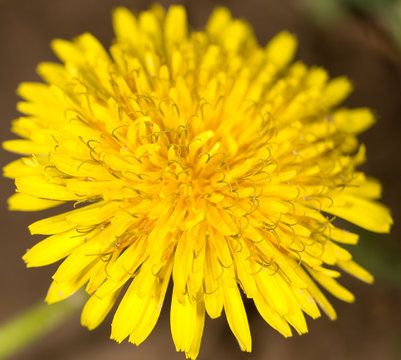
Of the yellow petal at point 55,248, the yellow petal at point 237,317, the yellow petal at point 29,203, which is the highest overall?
the yellow petal at point 29,203

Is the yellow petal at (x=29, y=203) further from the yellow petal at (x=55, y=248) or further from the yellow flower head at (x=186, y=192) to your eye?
the yellow petal at (x=55, y=248)

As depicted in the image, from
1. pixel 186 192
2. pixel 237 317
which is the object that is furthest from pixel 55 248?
pixel 237 317

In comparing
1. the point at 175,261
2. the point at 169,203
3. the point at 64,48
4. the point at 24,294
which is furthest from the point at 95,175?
the point at 24,294

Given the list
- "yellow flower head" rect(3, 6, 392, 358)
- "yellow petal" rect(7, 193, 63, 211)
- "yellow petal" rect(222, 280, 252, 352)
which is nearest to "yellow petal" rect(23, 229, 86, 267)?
"yellow flower head" rect(3, 6, 392, 358)

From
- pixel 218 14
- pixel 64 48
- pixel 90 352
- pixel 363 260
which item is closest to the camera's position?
pixel 64 48

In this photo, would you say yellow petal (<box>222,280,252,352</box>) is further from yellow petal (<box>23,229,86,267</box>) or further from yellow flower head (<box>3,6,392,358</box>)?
yellow petal (<box>23,229,86,267</box>)

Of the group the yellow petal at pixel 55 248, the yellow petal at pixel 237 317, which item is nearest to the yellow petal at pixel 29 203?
the yellow petal at pixel 55 248

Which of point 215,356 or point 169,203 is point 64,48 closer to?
point 169,203

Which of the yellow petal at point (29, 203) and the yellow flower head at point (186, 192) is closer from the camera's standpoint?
the yellow flower head at point (186, 192)
